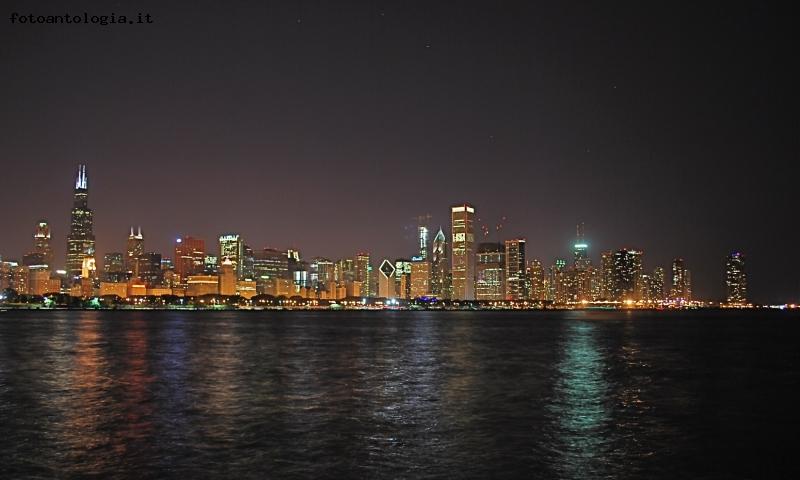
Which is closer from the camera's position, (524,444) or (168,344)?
(524,444)

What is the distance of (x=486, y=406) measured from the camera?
3195cm

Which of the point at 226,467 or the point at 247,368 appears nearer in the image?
the point at 226,467

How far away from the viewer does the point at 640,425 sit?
2780cm

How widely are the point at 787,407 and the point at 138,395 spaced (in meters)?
30.1

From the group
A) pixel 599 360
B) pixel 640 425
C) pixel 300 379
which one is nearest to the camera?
pixel 640 425

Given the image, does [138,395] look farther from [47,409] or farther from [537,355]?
[537,355]

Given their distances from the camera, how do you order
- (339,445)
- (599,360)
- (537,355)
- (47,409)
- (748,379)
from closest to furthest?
(339,445)
(47,409)
(748,379)
(599,360)
(537,355)

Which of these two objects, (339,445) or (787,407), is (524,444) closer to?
(339,445)

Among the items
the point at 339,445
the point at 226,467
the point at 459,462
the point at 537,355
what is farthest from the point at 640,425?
the point at 537,355

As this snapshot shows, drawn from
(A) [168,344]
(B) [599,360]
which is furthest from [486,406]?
(A) [168,344]

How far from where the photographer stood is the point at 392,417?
2858 cm

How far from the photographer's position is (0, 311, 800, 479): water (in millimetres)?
20969

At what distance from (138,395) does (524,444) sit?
773 inches

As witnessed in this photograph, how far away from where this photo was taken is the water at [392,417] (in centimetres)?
2097
